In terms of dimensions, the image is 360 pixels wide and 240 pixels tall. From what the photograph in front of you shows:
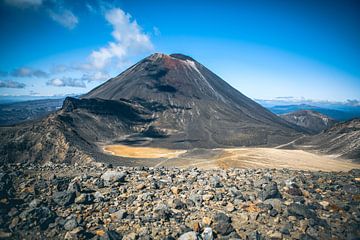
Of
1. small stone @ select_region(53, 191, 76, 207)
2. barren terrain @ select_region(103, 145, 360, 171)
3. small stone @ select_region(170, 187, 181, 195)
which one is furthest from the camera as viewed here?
barren terrain @ select_region(103, 145, 360, 171)

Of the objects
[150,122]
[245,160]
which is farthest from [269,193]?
[150,122]

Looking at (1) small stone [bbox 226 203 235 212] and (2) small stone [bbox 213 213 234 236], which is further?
(1) small stone [bbox 226 203 235 212]

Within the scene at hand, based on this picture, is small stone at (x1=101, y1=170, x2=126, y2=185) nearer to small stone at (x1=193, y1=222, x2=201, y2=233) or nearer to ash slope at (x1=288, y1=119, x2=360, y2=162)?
small stone at (x1=193, y1=222, x2=201, y2=233)

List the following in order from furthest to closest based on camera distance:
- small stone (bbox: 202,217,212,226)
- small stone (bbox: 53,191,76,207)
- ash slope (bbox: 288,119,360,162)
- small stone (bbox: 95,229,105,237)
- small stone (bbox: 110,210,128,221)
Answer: ash slope (bbox: 288,119,360,162) < small stone (bbox: 53,191,76,207) < small stone (bbox: 110,210,128,221) < small stone (bbox: 202,217,212,226) < small stone (bbox: 95,229,105,237)

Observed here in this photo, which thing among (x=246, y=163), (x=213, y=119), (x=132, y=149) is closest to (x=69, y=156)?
(x=132, y=149)

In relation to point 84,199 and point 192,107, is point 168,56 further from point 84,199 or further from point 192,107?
point 84,199

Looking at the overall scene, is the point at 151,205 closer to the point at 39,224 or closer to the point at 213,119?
the point at 39,224

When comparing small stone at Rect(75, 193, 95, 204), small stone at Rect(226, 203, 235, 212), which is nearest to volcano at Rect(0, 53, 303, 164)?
small stone at Rect(75, 193, 95, 204)
